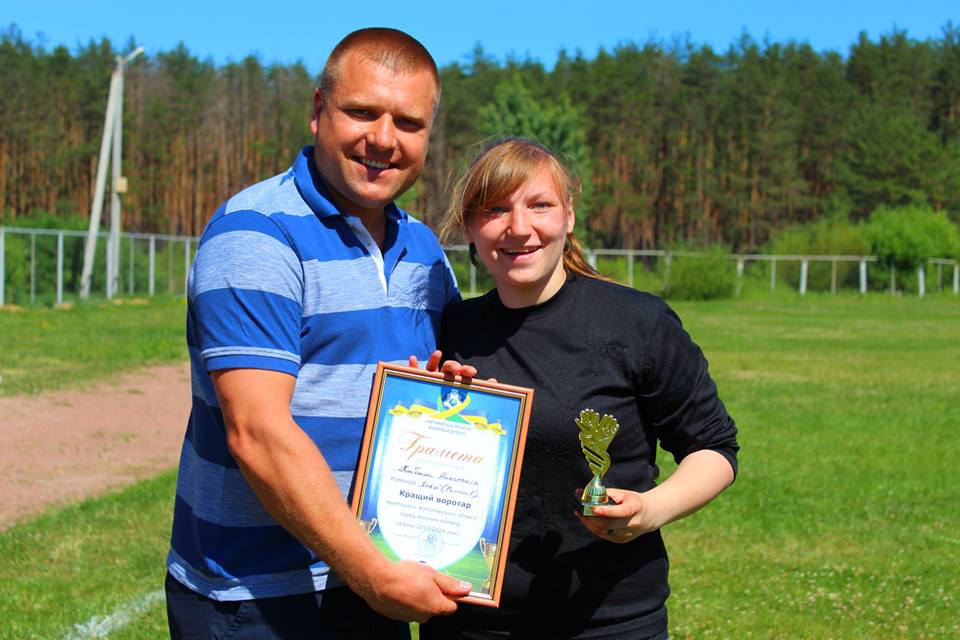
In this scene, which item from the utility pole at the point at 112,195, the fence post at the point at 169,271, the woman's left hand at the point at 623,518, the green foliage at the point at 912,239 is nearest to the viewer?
the woman's left hand at the point at 623,518

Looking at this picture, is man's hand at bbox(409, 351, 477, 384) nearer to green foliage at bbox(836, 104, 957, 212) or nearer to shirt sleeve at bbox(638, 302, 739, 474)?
shirt sleeve at bbox(638, 302, 739, 474)

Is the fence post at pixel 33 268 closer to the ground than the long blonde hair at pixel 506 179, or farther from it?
closer to the ground

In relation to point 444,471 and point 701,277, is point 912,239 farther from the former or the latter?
point 444,471

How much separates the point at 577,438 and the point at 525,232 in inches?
19.5

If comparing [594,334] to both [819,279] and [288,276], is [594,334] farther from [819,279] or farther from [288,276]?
[819,279]

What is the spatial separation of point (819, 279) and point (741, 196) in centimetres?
1741

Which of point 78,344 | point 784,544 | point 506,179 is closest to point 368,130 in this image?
point 506,179

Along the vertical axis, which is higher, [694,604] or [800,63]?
[800,63]

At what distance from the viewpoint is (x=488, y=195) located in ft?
8.89

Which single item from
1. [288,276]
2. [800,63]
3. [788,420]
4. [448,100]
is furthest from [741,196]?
[288,276]

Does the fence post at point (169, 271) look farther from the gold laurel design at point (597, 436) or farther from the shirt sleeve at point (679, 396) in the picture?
the gold laurel design at point (597, 436)

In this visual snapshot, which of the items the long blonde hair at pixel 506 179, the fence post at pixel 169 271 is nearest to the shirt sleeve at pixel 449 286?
the long blonde hair at pixel 506 179

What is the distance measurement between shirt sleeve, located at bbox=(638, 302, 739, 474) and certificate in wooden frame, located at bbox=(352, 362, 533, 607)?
346 mm

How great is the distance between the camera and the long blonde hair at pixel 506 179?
8.88ft
